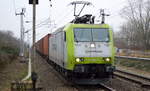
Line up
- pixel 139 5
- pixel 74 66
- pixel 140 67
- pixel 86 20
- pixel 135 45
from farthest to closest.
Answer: pixel 135 45
pixel 139 5
pixel 140 67
pixel 86 20
pixel 74 66

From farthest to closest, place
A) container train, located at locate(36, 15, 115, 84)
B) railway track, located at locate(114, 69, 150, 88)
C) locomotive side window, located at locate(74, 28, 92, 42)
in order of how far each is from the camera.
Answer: railway track, located at locate(114, 69, 150, 88), locomotive side window, located at locate(74, 28, 92, 42), container train, located at locate(36, 15, 115, 84)

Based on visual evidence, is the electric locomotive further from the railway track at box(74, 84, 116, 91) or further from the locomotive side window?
the railway track at box(74, 84, 116, 91)

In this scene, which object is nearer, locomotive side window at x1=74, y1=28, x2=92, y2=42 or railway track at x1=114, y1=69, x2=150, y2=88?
locomotive side window at x1=74, y1=28, x2=92, y2=42

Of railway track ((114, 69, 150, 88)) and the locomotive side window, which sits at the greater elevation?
the locomotive side window

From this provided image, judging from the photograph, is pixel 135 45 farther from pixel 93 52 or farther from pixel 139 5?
pixel 93 52

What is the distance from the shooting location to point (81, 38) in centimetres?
1215

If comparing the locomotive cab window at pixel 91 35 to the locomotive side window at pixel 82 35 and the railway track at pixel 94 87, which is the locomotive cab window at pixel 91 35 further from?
the railway track at pixel 94 87

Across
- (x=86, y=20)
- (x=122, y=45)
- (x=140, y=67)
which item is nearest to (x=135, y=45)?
(x=122, y=45)

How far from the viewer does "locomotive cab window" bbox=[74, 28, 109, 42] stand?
1214 centimetres

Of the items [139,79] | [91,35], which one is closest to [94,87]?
[91,35]

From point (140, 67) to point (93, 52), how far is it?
13433 mm

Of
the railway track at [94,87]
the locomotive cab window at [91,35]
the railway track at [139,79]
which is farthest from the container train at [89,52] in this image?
the railway track at [139,79]

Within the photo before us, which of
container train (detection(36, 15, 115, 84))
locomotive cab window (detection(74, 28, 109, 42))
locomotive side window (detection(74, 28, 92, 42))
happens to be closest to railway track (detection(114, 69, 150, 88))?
container train (detection(36, 15, 115, 84))

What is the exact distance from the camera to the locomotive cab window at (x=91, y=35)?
478 inches
